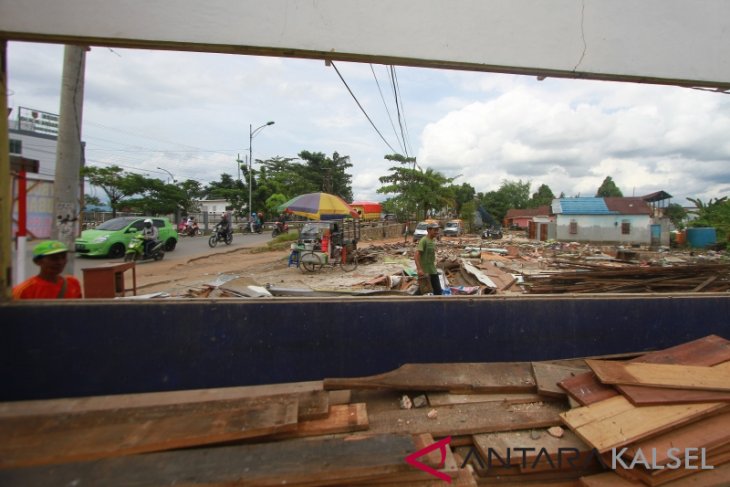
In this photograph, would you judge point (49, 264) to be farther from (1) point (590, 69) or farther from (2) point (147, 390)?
(1) point (590, 69)

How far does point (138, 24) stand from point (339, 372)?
11.0ft

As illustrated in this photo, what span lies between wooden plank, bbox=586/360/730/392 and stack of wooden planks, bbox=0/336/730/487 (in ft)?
0.05

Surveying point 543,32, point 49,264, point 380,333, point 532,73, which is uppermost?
point 543,32

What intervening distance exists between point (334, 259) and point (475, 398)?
10.6m

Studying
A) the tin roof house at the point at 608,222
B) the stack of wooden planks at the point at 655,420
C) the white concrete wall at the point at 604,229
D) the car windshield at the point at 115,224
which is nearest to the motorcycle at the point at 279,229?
the car windshield at the point at 115,224

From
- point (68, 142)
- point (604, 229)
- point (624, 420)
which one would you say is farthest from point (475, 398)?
point (604, 229)

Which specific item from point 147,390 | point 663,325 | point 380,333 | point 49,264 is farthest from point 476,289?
point 49,264

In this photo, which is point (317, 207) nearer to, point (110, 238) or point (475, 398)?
point (110, 238)

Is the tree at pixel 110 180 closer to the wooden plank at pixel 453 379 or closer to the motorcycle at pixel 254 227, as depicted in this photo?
the motorcycle at pixel 254 227

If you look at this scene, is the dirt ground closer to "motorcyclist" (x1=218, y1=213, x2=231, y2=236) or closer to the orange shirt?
"motorcyclist" (x1=218, y1=213, x2=231, y2=236)

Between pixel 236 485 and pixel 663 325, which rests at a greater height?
pixel 663 325

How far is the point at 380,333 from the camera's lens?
11.2 ft

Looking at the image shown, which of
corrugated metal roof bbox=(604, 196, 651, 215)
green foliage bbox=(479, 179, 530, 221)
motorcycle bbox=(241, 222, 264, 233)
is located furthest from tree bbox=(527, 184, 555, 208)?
motorcycle bbox=(241, 222, 264, 233)

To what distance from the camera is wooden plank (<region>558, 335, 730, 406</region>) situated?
2.78 m
